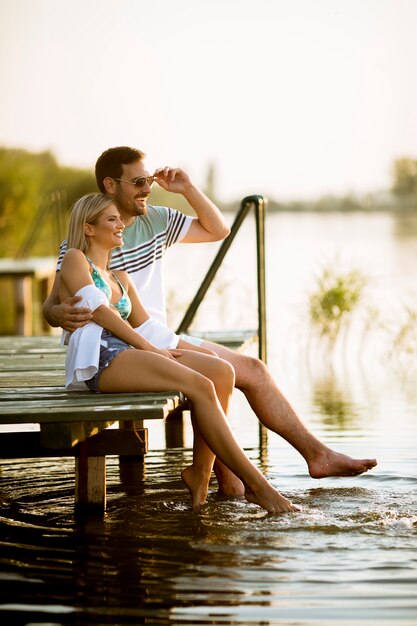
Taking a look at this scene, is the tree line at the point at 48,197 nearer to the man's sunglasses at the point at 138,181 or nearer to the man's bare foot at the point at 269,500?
the man's sunglasses at the point at 138,181

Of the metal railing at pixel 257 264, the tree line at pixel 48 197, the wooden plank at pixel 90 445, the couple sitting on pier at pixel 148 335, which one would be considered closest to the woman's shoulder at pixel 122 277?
the couple sitting on pier at pixel 148 335

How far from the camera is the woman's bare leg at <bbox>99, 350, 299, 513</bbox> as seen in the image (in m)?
4.20

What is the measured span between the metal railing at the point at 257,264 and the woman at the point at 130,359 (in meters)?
1.55

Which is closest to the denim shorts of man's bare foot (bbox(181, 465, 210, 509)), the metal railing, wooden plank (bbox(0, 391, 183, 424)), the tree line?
wooden plank (bbox(0, 391, 183, 424))

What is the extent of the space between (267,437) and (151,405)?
93.3 inches

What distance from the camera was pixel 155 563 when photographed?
3775 millimetres

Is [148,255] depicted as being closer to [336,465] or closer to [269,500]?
[336,465]

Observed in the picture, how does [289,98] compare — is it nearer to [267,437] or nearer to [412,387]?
[412,387]

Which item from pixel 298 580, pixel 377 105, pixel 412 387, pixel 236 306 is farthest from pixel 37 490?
pixel 377 105

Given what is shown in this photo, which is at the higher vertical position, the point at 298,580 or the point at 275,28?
the point at 275,28

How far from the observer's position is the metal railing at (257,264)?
6.20 m

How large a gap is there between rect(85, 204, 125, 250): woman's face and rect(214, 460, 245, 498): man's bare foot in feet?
2.87

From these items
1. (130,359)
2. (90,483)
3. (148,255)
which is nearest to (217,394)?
(130,359)

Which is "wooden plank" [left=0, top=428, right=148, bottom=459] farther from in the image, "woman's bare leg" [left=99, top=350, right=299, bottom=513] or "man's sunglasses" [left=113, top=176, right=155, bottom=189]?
"man's sunglasses" [left=113, top=176, right=155, bottom=189]
